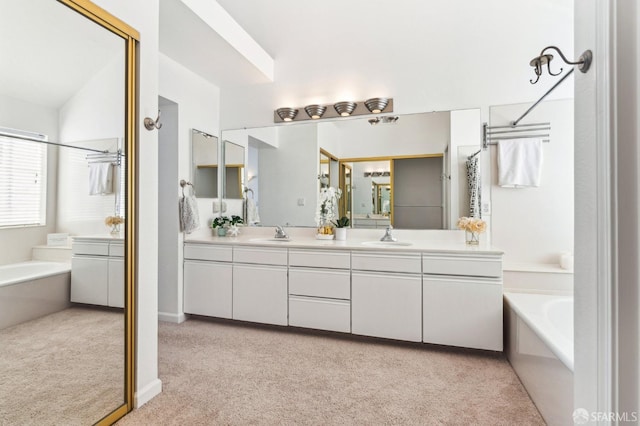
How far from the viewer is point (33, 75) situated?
132cm

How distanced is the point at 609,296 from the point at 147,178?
6.48ft

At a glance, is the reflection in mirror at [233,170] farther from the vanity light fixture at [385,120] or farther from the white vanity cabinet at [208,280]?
the vanity light fixture at [385,120]

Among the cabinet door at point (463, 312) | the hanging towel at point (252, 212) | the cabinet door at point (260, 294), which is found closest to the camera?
the cabinet door at point (463, 312)

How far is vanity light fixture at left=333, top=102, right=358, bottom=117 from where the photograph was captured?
10.7ft

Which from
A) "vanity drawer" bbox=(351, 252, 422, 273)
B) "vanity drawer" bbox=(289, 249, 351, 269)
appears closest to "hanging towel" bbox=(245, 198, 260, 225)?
"vanity drawer" bbox=(289, 249, 351, 269)

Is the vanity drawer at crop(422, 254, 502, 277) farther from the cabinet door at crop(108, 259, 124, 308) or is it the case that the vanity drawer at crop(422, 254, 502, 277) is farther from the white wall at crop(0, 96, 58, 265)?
the white wall at crop(0, 96, 58, 265)

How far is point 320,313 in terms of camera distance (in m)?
2.79

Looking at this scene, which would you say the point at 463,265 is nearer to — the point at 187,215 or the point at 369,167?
the point at 369,167

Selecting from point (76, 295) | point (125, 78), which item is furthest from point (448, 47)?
point (76, 295)

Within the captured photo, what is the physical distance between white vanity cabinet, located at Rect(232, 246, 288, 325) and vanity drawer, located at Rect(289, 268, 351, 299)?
0.34 ft

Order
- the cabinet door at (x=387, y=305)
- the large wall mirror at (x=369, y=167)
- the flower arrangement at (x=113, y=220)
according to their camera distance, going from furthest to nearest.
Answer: the large wall mirror at (x=369, y=167), the cabinet door at (x=387, y=305), the flower arrangement at (x=113, y=220)

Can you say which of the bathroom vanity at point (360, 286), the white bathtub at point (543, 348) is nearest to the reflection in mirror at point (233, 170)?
the bathroom vanity at point (360, 286)

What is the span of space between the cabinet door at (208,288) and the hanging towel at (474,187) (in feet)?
7.43

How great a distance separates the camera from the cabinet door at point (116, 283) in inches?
66.2
